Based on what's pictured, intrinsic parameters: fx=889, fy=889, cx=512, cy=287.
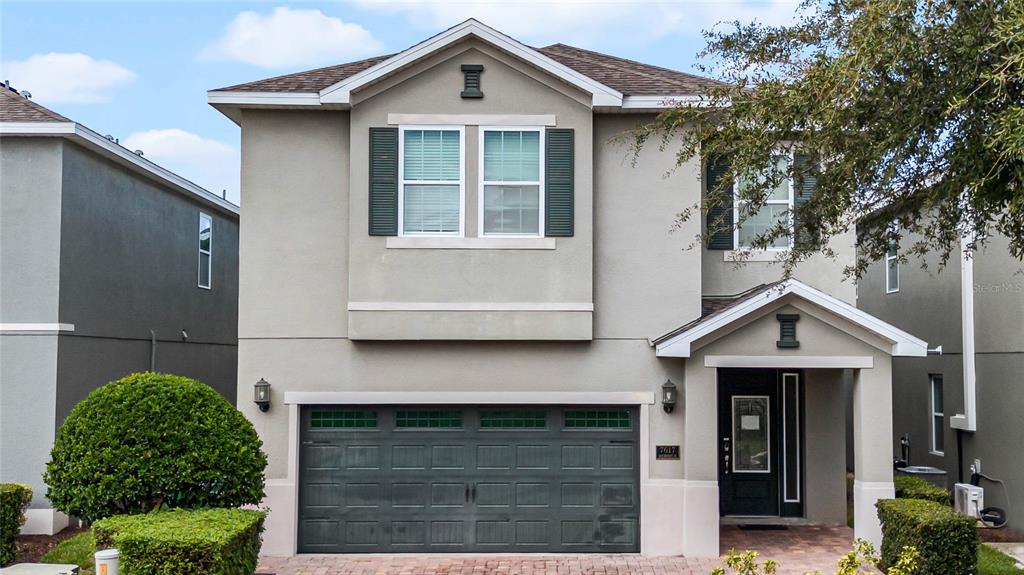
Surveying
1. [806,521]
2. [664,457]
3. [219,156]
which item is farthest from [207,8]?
[219,156]

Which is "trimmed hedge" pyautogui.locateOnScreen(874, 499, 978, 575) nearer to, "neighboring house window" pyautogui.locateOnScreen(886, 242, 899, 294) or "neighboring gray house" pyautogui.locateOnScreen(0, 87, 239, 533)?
"neighboring house window" pyautogui.locateOnScreen(886, 242, 899, 294)

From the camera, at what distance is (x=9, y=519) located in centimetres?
1084

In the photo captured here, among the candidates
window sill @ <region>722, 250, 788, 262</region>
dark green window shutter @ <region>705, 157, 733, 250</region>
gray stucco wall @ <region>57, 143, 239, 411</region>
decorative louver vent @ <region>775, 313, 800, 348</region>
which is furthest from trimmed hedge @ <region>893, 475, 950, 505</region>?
gray stucco wall @ <region>57, 143, 239, 411</region>

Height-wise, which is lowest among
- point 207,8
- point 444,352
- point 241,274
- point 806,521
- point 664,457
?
point 806,521

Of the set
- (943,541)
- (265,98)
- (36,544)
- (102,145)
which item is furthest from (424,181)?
(943,541)

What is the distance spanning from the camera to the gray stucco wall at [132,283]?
13578 mm

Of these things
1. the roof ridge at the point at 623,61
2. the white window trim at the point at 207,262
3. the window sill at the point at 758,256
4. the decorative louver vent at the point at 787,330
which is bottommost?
the decorative louver vent at the point at 787,330

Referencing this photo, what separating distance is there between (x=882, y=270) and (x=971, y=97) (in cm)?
1113

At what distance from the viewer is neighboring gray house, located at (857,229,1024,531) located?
1348 centimetres

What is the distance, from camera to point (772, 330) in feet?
39.1

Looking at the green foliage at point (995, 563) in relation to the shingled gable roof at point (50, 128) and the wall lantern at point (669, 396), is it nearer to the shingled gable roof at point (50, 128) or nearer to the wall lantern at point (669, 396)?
the wall lantern at point (669, 396)

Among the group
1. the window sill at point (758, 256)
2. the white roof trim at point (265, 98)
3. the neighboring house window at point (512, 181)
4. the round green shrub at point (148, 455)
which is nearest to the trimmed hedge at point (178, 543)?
the round green shrub at point (148, 455)

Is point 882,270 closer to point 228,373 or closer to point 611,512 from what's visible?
point 611,512

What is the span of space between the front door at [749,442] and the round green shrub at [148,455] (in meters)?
7.48
